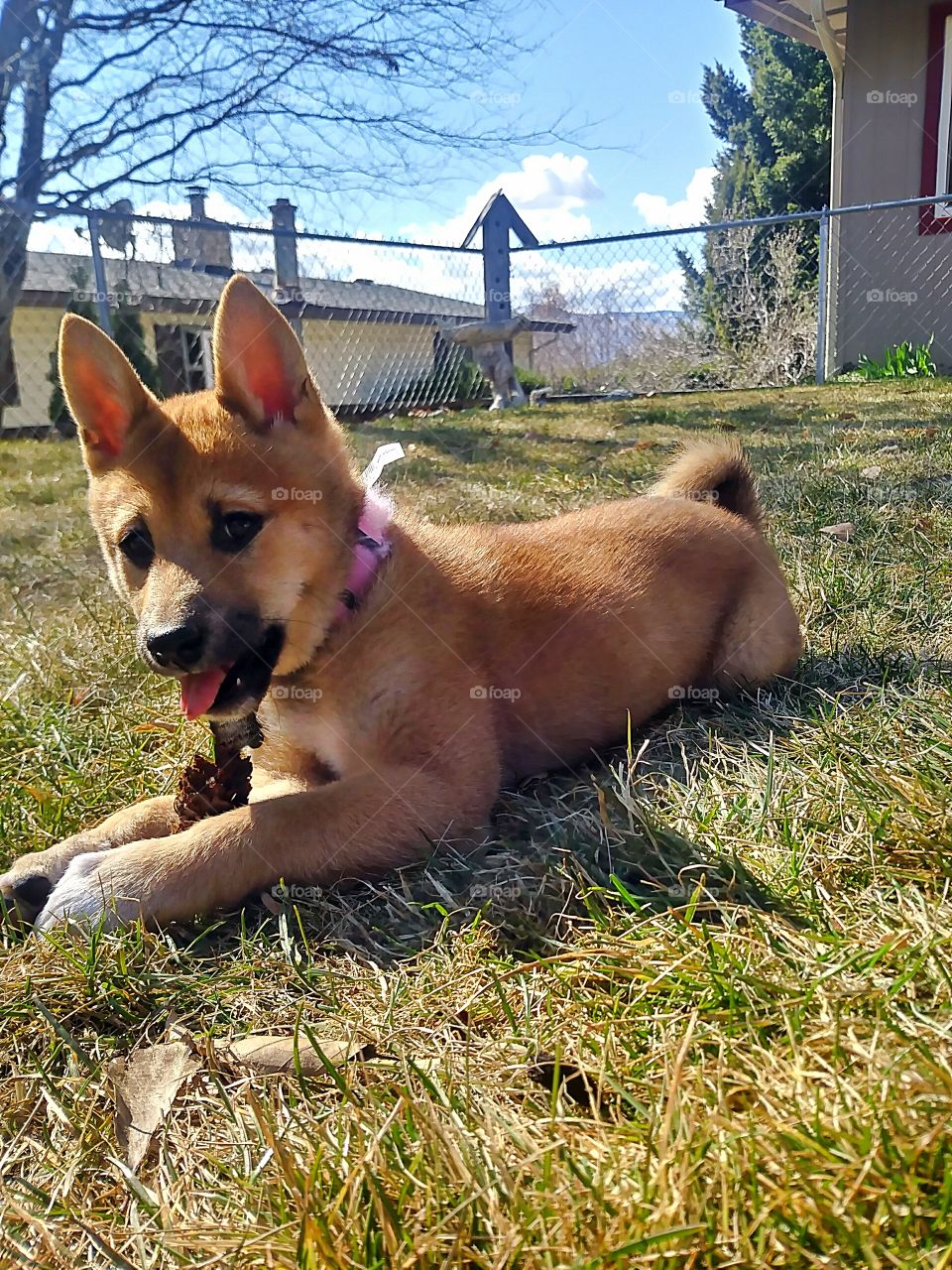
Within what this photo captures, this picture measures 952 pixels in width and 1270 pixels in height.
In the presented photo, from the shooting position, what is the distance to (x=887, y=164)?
11664 millimetres

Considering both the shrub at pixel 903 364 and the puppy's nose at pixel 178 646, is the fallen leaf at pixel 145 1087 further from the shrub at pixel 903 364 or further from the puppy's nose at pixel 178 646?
the shrub at pixel 903 364

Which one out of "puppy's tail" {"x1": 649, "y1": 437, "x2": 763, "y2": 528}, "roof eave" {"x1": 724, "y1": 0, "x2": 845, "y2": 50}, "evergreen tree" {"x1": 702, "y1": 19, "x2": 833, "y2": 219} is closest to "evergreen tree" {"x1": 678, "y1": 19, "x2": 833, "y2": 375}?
"evergreen tree" {"x1": 702, "y1": 19, "x2": 833, "y2": 219}

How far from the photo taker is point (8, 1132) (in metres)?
1.49

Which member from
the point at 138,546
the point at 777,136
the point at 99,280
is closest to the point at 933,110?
the point at 99,280

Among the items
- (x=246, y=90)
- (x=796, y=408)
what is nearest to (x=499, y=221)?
(x=246, y=90)

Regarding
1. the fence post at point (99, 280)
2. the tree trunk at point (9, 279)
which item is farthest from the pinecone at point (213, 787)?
the tree trunk at point (9, 279)

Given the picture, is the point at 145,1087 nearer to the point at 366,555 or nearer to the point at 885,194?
the point at 366,555

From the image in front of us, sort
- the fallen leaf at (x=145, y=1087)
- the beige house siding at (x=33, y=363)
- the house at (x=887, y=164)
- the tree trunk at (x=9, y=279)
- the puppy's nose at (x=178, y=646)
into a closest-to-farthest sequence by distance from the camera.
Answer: the fallen leaf at (x=145, y=1087), the puppy's nose at (x=178, y=646), the tree trunk at (x=9, y=279), the house at (x=887, y=164), the beige house siding at (x=33, y=363)

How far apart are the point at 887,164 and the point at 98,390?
1229 cm

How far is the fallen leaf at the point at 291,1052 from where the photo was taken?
150 cm

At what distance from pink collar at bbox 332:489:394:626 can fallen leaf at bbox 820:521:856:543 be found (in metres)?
2.38

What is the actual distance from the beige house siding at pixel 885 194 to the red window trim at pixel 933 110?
0.07m

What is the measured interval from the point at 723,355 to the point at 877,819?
1351cm

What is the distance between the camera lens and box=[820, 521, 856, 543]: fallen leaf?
4098mm
